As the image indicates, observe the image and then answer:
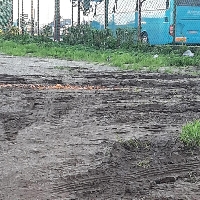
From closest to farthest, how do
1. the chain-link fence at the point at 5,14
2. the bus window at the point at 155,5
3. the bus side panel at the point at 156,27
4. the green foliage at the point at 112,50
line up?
the green foliage at the point at 112,50 → the bus side panel at the point at 156,27 → the bus window at the point at 155,5 → the chain-link fence at the point at 5,14

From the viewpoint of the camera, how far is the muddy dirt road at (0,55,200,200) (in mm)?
3078

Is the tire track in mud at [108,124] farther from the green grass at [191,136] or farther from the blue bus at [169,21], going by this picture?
the blue bus at [169,21]

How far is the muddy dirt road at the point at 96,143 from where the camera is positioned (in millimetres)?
3078

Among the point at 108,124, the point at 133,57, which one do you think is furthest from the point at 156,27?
the point at 108,124

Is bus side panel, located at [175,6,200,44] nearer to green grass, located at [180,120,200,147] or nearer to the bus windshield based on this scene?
the bus windshield

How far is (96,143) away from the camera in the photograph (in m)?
4.19

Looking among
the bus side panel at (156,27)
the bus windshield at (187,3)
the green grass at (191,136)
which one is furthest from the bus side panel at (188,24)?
the green grass at (191,136)

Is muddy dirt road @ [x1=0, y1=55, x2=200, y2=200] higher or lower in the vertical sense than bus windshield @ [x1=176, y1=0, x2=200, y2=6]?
lower

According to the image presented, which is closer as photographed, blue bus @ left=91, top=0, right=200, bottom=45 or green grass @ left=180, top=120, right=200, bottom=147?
green grass @ left=180, top=120, right=200, bottom=147

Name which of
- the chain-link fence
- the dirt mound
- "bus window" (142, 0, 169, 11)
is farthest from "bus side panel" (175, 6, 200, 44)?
the dirt mound

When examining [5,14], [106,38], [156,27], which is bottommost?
[106,38]

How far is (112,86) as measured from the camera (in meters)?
8.34

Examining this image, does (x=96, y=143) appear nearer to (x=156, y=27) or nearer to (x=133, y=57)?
(x=133, y=57)

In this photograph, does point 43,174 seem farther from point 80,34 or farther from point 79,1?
point 79,1
